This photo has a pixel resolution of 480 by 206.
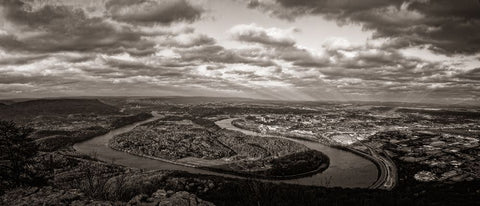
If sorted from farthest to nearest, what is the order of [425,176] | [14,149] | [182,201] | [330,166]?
[330,166] → [425,176] → [14,149] → [182,201]

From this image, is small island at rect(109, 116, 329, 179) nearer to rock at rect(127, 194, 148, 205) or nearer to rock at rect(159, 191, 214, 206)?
rock at rect(127, 194, 148, 205)

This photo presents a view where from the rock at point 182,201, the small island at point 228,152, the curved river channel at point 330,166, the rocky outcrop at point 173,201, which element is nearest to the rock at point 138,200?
the rocky outcrop at point 173,201

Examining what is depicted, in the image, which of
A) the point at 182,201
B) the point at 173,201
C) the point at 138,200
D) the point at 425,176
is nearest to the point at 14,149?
the point at 138,200

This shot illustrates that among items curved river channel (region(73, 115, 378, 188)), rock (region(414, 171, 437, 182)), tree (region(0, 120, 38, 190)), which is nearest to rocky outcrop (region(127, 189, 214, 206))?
tree (region(0, 120, 38, 190))

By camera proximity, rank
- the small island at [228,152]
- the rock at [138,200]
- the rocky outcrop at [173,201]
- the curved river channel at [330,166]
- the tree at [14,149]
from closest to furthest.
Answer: the rock at [138,200] < the rocky outcrop at [173,201] < the tree at [14,149] < the curved river channel at [330,166] < the small island at [228,152]

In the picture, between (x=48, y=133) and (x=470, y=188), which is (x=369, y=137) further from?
(x=48, y=133)

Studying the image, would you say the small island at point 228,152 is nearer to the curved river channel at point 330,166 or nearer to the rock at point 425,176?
the curved river channel at point 330,166

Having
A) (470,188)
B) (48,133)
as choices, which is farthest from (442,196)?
(48,133)

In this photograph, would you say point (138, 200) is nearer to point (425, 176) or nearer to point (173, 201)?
point (173, 201)

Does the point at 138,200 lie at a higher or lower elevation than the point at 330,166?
higher

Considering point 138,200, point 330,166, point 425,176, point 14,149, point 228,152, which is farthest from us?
point 228,152

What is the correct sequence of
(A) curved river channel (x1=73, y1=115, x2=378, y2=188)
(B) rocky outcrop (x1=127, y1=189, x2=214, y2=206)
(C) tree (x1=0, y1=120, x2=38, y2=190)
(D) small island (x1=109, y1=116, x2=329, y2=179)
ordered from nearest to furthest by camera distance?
(B) rocky outcrop (x1=127, y1=189, x2=214, y2=206), (C) tree (x1=0, y1=120, x2=38, y2=190), (A) curved river channel (x1=73, y1=115, x2=378, y2=188), (D) small island (x1=109, y1=116, x2=329, y2=179)
